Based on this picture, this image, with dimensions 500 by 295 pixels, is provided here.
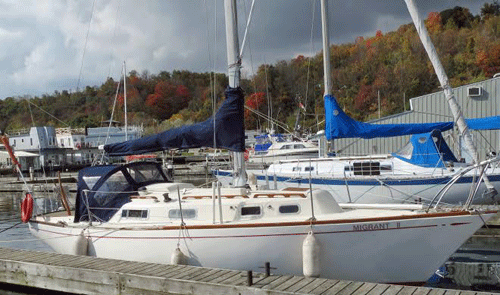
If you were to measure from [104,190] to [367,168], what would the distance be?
10.9 metres

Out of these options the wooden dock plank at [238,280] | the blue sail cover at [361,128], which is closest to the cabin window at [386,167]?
the blue sail cover at [361,128]

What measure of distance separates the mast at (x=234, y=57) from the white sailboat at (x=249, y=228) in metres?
0.02

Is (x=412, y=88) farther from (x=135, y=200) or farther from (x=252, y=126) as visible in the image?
(x=135, y=200)

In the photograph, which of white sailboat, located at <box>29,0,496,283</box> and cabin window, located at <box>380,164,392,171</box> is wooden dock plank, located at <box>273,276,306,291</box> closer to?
white sailboat, located at <box>29,0,496,283</box>

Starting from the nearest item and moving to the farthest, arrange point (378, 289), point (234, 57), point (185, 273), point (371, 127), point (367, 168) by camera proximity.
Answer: point (378, 289) → point (185, 273) → point (234, 57) → point (371, 127) → point (367, 168)

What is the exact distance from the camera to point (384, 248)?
9797 millimetres

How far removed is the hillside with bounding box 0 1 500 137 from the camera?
63.5 m

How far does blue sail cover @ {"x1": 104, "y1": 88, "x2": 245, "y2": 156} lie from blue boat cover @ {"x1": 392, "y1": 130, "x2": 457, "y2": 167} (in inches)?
399

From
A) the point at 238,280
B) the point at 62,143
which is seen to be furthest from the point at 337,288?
the point at 62,143

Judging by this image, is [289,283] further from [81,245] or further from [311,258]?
[81,245]

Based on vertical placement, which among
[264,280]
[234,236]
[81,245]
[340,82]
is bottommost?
[264,280]

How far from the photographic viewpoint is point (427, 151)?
65.4ft

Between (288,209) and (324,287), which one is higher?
(288,209)

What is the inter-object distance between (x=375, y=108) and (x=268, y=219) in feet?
188
